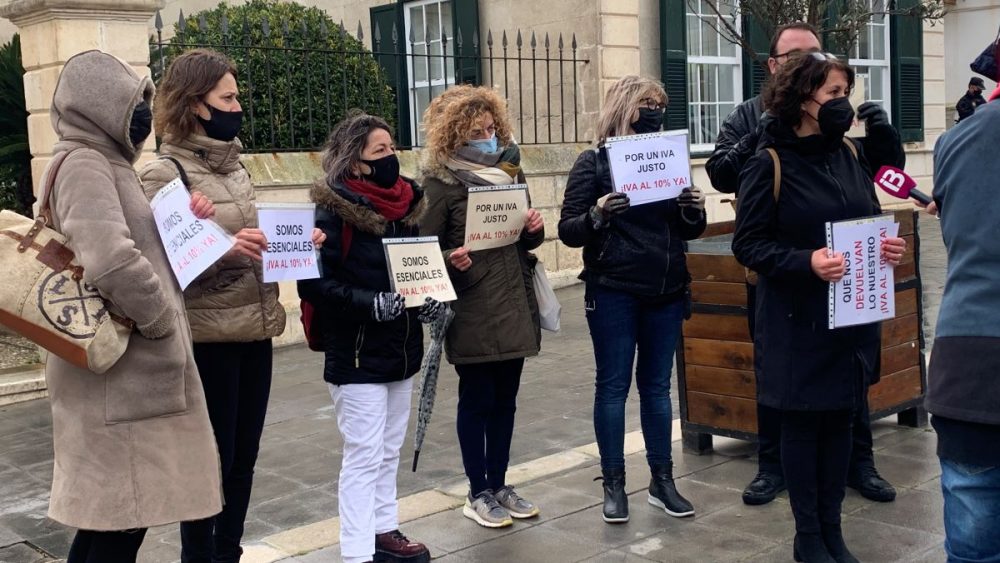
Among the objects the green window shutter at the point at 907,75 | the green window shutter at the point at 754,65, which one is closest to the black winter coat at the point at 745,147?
the green window shutter at the point at 754,65

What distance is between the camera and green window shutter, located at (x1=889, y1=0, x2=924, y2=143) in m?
16.0

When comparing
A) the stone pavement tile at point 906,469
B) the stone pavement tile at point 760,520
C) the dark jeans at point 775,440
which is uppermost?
the dark jeans at point 775,440

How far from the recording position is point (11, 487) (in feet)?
18.6

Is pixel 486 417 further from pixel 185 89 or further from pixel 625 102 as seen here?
pixel 185 89

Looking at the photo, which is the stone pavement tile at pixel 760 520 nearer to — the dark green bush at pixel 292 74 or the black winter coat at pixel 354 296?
the black winter coat at pixel 354 296

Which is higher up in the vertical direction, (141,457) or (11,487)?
(141,457)

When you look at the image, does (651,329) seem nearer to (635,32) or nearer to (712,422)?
(712,422)

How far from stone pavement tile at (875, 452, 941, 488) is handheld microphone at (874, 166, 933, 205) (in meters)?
1.74

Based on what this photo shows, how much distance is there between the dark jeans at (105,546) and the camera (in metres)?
3.22

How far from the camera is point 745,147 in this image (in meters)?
4.62

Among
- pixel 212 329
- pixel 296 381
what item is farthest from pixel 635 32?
pixel 212 329

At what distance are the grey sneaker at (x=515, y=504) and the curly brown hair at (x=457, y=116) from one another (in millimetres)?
1464

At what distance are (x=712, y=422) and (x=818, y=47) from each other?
1.86 metres

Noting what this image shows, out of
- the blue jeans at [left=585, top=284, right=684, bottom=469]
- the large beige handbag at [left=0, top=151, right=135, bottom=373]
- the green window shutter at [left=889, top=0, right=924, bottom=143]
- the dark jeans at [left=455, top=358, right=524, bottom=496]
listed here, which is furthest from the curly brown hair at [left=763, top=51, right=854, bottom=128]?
the green window shutter at [left=889, top=0, right=924, bottom=143]
